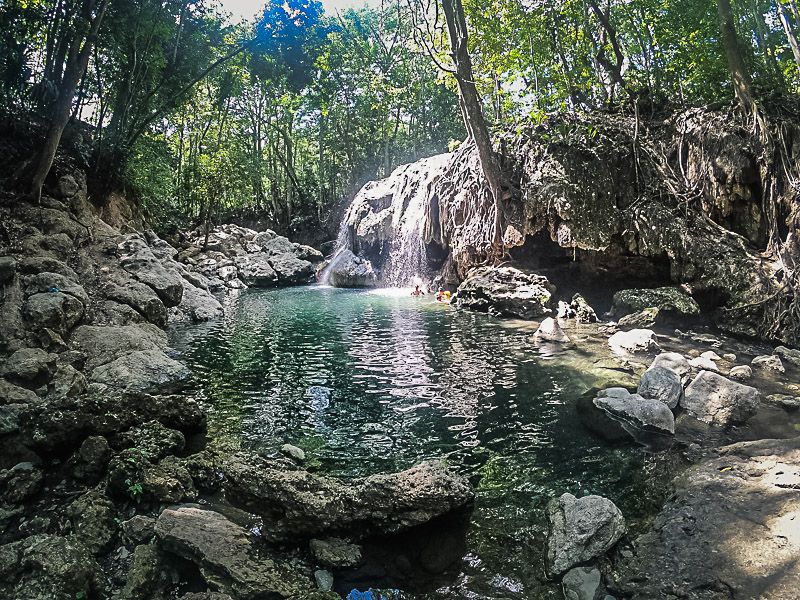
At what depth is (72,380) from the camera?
5.94 metres

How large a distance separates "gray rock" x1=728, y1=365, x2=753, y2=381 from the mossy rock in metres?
4.03

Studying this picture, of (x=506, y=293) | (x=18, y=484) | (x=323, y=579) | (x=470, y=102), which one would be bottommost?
(x=323, y=579)

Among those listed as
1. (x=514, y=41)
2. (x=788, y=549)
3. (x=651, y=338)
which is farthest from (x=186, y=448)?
(x=514, y=41)

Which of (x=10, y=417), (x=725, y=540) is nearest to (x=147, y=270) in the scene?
(x=10, y=417)

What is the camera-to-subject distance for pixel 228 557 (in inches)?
125

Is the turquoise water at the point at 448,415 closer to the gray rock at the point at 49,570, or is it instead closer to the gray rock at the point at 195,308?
the gray rock at the point at 195,308

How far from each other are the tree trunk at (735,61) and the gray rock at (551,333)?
284 inches

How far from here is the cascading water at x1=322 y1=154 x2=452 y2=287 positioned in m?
21.8

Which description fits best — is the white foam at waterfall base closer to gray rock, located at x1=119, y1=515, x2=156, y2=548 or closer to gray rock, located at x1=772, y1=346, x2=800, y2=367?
gray rock, located at x1=772, y1=346, x2=800, y2=367

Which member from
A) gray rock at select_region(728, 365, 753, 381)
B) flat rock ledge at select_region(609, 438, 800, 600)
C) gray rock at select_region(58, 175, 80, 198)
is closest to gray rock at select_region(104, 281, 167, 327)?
gray rock at select_region(58, 175, 80, 198)

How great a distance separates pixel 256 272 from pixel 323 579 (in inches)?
1026

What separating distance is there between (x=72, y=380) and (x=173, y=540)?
12.8ft

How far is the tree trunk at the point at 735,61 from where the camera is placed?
426 inches

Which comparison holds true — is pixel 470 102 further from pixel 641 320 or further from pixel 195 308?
pixel 195 308
